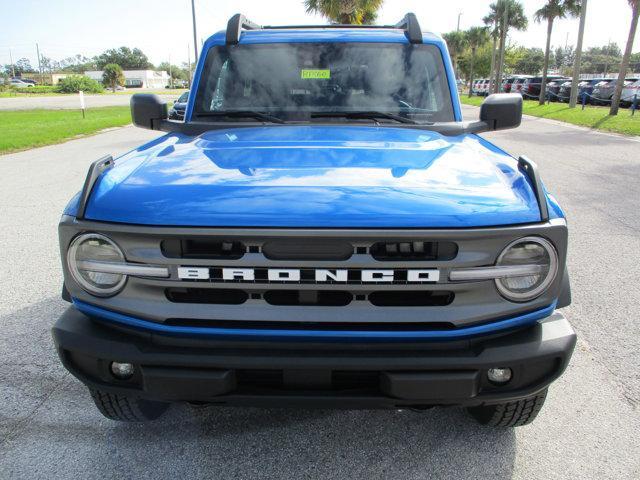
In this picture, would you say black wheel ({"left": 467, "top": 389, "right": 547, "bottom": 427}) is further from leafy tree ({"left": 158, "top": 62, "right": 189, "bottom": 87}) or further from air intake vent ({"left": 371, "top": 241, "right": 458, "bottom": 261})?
leafy tree ({"left": 158, "top": 62, "right": 189, "bottom": 87})

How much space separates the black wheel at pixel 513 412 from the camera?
7.52 ft

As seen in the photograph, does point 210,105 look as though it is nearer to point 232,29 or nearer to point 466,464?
point 232,29

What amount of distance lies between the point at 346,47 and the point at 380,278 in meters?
2.08

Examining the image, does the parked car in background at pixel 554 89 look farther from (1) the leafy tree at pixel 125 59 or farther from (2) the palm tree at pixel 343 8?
(1) the leafy tree at pixel 125 59

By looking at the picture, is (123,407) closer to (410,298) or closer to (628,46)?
(410,298)

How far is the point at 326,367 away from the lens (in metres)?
1.83

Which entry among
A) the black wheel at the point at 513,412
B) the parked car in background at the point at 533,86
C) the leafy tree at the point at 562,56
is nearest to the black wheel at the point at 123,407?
the black wheel at the point at 513,412

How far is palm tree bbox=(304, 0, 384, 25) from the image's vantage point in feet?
83.5

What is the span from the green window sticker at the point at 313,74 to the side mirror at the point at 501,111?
38.5 inches

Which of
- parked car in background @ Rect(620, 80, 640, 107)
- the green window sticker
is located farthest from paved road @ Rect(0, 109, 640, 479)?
parked car in background @ Rect(620, 80, 640, 107)

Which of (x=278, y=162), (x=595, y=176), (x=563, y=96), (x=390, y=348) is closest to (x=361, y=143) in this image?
(x=278, y=162)

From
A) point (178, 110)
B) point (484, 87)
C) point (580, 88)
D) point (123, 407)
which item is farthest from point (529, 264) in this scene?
point (484, 87)

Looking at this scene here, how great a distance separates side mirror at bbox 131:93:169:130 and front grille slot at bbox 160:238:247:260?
68.4 inches

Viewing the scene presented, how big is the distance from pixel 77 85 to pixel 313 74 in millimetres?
76388
